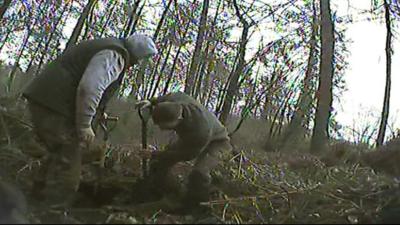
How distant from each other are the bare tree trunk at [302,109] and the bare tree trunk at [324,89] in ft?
3.45

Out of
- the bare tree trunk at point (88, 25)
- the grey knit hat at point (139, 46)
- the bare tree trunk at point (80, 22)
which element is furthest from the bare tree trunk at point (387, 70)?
the grey knit hat at point (139, 46)

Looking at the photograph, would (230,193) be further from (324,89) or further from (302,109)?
(302,109)

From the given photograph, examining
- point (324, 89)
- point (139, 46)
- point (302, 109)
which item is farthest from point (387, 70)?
point (139, 46)

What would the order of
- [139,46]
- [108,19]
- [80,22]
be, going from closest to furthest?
[139,46], [80,22], [108,19]

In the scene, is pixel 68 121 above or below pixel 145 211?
above

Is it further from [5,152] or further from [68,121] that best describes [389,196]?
[5,152]

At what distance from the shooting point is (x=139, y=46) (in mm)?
4586

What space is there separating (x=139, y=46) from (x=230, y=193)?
183cm

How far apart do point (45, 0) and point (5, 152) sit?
8.32 meters

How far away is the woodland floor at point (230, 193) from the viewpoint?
4156 millimetres

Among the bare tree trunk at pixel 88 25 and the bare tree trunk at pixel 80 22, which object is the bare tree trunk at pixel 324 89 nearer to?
the bare tree trunk at pixel 80 22

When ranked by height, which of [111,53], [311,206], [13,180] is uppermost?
[111,53]

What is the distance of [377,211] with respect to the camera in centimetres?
441

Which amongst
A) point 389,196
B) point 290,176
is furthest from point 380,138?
point 389,196
